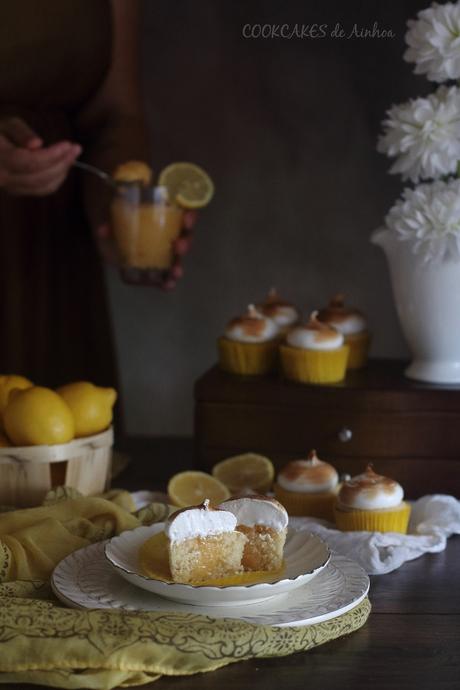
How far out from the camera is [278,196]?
3.24 m

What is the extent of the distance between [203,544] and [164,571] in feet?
0.17

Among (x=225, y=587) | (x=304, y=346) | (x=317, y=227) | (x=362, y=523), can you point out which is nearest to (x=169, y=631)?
(x=225, y=587)

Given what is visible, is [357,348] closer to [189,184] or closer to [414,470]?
[414,470]

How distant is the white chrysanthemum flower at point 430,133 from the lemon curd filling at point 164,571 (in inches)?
33.1

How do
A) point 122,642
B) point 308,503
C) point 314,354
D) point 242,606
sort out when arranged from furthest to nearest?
point 314,354 → point 308,503 → point 242,606 → point 122,642

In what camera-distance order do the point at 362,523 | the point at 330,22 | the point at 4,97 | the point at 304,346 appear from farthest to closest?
the point at 330,22
the point at 4,97
the point at 304,346
the point at 362,523

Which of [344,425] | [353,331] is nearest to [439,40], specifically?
[353,331]

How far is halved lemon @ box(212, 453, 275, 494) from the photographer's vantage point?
1621 millimetres

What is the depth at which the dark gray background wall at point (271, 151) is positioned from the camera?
3.14m

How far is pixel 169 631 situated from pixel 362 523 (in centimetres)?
49

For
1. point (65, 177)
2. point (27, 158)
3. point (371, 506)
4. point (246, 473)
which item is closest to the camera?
point (371, 506)

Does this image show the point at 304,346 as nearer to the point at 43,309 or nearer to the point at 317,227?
the point at 43,309

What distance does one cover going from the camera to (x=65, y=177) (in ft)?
8.08

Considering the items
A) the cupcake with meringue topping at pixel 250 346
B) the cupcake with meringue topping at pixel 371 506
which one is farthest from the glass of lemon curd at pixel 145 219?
the cupcake with meringue topping at pixel 371 506
